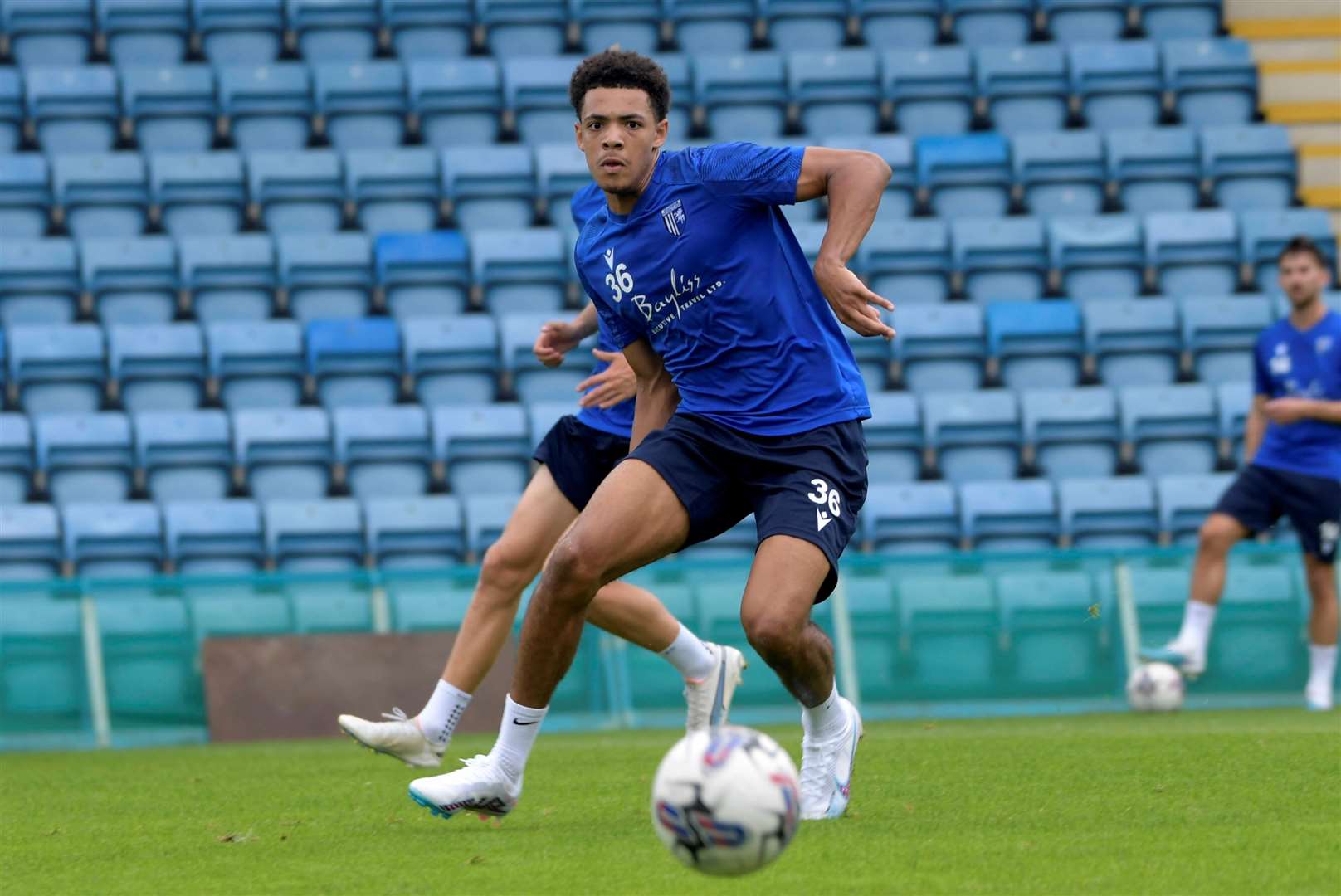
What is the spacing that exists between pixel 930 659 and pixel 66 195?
777 centimetres

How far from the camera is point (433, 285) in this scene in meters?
14.2

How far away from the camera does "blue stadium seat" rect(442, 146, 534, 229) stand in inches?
583

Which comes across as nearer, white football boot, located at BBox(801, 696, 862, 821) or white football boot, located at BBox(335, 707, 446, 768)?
white football boot, located at BBox(801, 696, 862, 821)

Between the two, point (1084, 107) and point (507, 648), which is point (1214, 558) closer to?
point (507, 648)

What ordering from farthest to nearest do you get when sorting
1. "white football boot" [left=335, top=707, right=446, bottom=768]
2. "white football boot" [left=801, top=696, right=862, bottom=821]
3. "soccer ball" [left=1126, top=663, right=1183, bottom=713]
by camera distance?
"soccer ball" [left=1126, top=663, right=1183, bottom=713] < "white football boot" [left=335, top=707, right=446, bottom=768] < "white football boot" [left=801, top=696, right=862, bottom=821]

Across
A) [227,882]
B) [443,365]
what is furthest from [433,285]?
[227,882]

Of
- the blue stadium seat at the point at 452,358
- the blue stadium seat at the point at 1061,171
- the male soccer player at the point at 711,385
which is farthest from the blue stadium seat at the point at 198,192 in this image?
the male soccer player at the point at 711,385

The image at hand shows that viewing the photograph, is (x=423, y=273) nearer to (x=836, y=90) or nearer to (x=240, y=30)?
(x=240, y=30)

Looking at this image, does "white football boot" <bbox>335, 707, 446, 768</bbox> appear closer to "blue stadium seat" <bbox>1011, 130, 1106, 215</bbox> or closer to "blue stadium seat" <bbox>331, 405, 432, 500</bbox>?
"blue stadium seat" <bbox>331, 405, 432, 500</bbox>

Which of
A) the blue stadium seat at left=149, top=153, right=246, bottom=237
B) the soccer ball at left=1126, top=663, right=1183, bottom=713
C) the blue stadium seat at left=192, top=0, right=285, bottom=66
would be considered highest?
the blue stadium seat at left=192, top=0, right=285, bottom=66

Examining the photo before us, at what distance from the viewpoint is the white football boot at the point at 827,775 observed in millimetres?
5473

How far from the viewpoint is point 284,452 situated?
42.0 feet

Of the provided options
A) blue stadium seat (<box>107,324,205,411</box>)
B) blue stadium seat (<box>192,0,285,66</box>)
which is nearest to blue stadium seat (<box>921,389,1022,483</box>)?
blue stadium seat (<box>107,324,205,411</box>)

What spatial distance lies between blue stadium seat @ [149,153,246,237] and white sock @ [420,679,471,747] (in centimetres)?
896
